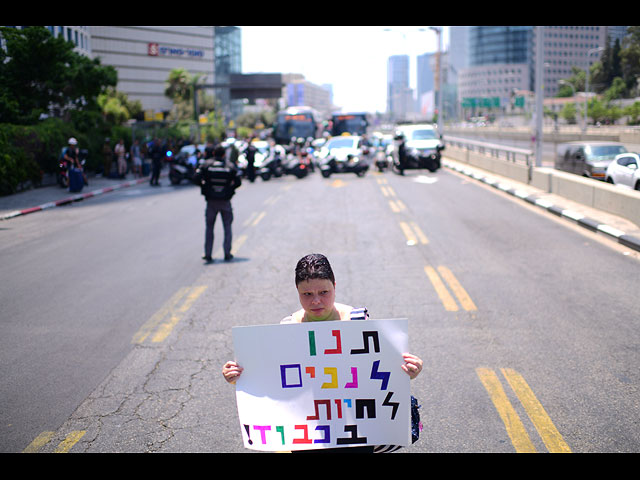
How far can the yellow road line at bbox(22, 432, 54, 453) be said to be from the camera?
4.76m

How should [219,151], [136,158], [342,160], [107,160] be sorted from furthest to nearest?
[136,158], [107,160], [342,160], [219,151]

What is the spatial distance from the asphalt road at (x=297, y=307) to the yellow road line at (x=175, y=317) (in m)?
0.03

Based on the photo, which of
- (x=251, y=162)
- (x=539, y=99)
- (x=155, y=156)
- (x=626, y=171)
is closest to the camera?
(x=626, y=171)

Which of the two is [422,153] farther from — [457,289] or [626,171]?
[457,289]

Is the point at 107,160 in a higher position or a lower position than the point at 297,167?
higher

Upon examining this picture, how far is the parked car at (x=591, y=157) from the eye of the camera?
918 inches

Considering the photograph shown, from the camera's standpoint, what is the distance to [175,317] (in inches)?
334

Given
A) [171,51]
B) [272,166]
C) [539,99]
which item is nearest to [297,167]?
[272,166]

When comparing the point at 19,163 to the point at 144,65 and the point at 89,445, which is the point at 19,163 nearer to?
the point at 89,445

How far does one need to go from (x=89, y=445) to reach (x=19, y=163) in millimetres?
23765

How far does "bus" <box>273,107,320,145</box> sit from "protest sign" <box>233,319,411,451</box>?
56.1 metres

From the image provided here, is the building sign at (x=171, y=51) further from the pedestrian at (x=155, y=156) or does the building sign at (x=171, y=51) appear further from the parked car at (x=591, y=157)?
the parked car at (x=591, y=157)

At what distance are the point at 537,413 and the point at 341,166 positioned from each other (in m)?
28.8

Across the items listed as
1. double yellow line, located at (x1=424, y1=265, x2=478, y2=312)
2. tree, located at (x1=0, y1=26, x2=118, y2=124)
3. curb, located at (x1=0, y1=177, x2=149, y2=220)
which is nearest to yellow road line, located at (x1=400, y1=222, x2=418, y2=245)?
double yellow line, located at (x1=424, y1=265, x2=478, y2=312)
